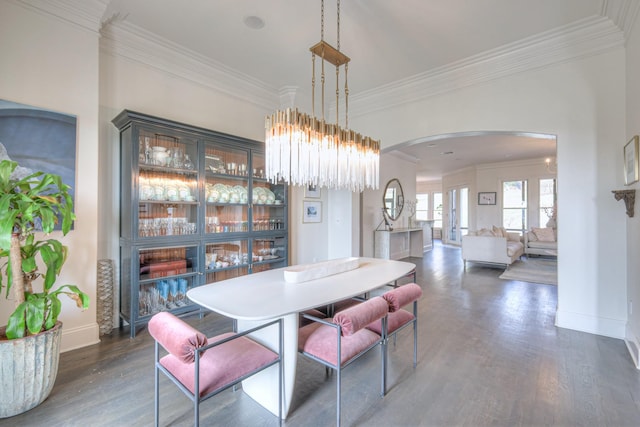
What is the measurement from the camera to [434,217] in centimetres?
1287

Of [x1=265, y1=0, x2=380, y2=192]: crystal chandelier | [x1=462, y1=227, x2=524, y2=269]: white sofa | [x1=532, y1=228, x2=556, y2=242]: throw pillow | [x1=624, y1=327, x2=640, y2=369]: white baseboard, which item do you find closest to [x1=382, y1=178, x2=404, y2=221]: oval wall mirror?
[x1=462, y1=227, x2=524, y2=269]: white sofa

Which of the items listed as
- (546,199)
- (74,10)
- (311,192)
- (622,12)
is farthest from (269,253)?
(546,199)

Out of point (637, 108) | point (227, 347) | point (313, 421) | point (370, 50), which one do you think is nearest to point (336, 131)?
point (370, 50)

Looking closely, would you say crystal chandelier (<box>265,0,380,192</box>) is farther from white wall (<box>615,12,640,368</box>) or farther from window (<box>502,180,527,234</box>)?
window (<box>502,180,527,234</box>)

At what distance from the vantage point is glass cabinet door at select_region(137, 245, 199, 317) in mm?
2943

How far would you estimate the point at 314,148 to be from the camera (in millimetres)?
2264

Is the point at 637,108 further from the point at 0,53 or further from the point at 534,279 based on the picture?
the point at 0,53

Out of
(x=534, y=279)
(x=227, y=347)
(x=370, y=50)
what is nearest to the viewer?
(x=227, y=347)

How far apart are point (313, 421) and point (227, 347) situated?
0.67 meters

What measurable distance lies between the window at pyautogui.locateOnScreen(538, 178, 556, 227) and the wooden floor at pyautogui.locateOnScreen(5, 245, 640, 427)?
6.81 meters

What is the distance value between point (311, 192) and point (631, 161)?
12.2ft

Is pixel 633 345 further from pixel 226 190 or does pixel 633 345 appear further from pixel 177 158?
pixel 177 158

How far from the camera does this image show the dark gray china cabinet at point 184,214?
2801 mm

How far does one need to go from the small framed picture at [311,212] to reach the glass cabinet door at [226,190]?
4.18ft
